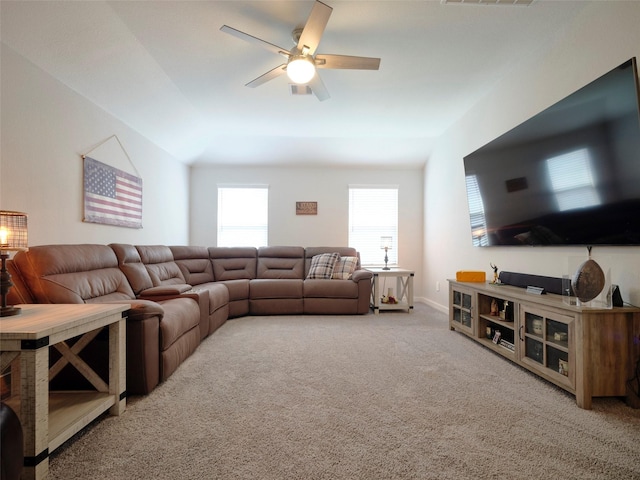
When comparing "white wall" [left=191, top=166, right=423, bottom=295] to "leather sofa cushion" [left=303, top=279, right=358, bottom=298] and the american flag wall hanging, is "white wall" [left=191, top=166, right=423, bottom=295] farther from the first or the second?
the american flag wall hanging

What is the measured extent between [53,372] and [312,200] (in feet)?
14.6

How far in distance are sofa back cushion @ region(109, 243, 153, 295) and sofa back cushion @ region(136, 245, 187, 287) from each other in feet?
0.68

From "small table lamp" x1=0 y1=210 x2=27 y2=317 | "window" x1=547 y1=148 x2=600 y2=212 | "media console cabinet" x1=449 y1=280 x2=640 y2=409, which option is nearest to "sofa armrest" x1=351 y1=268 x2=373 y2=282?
"media console cabinet" x1=449 y1=280 x2=640 y2=409

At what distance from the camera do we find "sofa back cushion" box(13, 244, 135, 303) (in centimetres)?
203

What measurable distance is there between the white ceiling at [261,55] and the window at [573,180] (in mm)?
1098

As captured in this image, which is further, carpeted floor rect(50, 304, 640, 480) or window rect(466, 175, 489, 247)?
window rect(466, 175, 489, 247)

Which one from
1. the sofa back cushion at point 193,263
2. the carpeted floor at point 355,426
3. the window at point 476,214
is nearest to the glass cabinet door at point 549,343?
the carpeted floor at point 355,426

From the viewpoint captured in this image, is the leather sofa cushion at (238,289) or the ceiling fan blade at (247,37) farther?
the leather sofa cushion at (238,289)

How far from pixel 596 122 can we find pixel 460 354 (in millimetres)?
2036

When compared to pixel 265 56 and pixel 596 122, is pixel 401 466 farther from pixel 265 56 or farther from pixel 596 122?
pixel 265 56

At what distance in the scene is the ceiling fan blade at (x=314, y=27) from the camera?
1.98 m

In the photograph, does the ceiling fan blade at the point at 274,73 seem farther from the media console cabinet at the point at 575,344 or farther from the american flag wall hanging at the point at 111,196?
the media console cabinet at the point at 575,344

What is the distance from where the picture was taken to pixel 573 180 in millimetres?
2256

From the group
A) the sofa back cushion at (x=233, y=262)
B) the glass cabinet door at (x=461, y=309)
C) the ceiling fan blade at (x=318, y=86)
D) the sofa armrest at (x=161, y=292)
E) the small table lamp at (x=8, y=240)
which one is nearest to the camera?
the small table lamp at (x=8, y=240)
